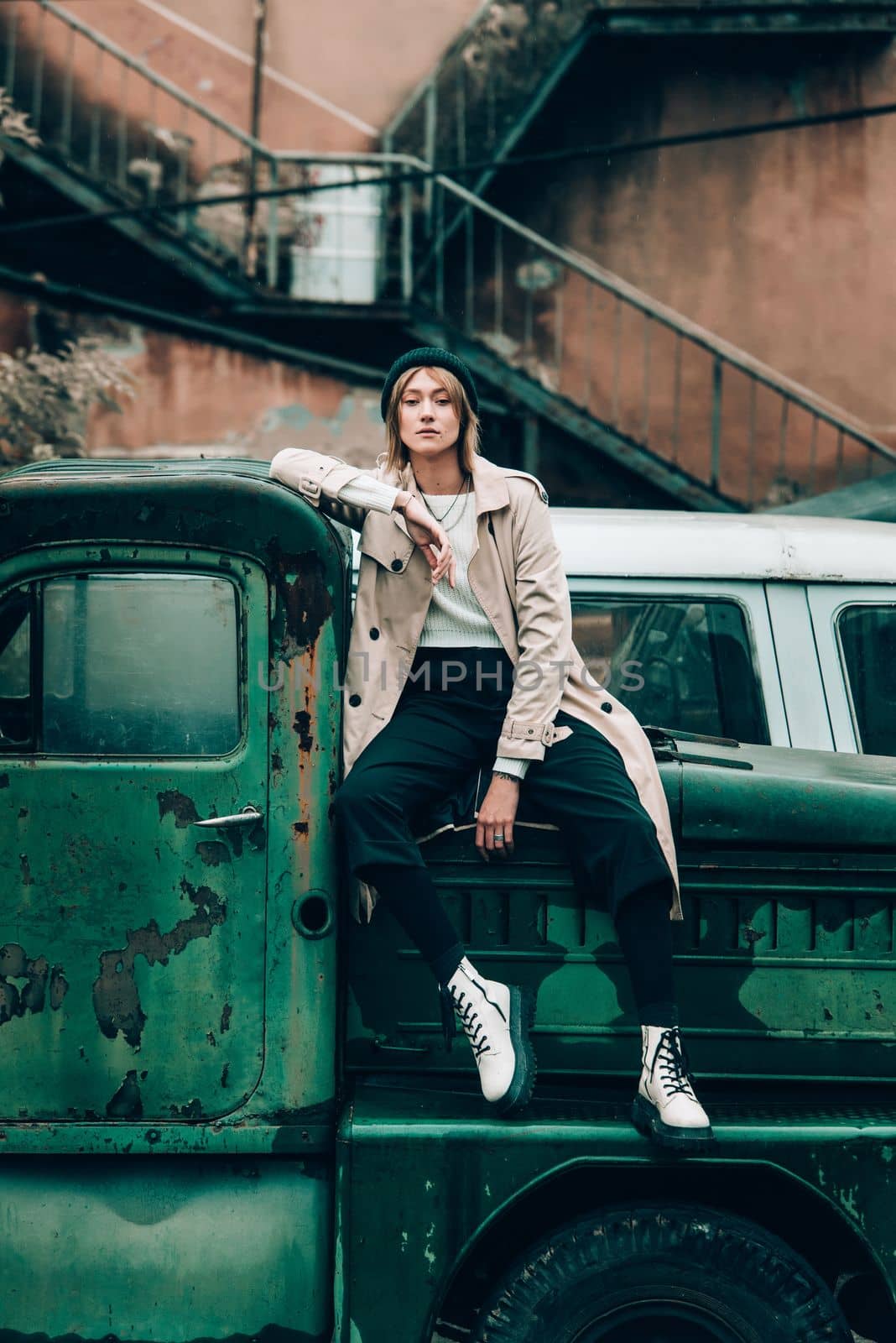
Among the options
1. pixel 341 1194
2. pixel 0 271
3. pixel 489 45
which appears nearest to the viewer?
pixel 341 1194

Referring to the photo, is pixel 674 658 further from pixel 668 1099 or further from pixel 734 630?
pixel 668 1099

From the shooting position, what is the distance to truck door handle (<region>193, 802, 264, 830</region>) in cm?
292

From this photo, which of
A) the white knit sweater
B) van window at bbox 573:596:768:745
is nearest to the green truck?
the white knit sweater

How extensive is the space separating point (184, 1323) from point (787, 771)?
182cm

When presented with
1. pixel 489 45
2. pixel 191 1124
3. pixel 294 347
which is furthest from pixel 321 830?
pixel 489 45

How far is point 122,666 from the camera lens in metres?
2.99

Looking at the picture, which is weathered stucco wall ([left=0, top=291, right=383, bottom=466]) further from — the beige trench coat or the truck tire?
the truck tire

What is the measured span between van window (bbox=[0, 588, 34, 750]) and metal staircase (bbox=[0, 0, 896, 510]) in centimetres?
770

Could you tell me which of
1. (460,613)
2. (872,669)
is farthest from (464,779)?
(872,669)

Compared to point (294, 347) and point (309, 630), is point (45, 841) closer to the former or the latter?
point (309, 630)

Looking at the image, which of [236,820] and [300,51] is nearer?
[236,820]

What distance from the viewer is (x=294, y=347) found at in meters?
10.7

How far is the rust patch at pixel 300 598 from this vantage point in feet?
9.67

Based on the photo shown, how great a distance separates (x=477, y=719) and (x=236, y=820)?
606mm
